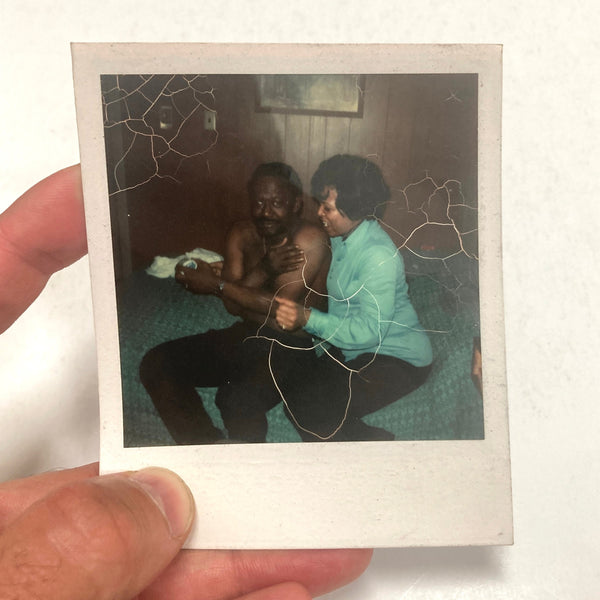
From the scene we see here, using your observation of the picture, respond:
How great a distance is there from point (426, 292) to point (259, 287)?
0.23 meters

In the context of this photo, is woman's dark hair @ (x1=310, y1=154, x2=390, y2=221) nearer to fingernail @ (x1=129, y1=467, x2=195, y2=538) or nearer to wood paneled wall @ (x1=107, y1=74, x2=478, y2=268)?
wood paneled wall @ (x1=107, y1=74, x2=478, y2=268)

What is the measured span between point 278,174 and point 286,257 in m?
0.11

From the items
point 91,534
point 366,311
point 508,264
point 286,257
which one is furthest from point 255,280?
point 508,264

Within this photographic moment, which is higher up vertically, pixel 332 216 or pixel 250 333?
pixel 332 216

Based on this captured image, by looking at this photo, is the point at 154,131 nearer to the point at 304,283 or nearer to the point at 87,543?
the point at 304,283

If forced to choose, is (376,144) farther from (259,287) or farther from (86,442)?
(86,442)

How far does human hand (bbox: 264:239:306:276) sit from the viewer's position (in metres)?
0.82

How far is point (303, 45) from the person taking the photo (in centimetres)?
82

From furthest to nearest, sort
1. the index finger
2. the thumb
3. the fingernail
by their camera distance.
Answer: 1. the index finger
2. the fingernail
3. the thumb

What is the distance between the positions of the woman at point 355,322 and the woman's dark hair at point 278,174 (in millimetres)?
26

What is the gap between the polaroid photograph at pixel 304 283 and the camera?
0.82m

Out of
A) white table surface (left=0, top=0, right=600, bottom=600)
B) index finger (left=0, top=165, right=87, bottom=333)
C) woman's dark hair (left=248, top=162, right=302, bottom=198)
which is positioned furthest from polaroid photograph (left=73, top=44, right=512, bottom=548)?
white table surface (left=0, top=0, right=600, bottom=600)

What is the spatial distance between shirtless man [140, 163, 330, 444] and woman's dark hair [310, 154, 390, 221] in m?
0.04

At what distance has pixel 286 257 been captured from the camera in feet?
2.71
